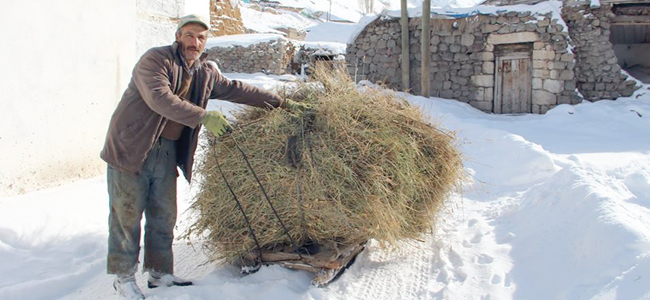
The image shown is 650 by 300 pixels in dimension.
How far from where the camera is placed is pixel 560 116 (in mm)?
9664

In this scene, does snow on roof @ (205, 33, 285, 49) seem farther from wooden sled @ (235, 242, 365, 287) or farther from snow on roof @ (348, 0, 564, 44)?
wooden sled @ (235, 242, 365, 287)

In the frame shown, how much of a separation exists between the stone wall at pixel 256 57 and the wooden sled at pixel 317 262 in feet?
51.2

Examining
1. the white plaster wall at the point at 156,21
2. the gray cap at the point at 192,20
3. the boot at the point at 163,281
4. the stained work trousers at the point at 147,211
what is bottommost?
the boot at the point at 163,281

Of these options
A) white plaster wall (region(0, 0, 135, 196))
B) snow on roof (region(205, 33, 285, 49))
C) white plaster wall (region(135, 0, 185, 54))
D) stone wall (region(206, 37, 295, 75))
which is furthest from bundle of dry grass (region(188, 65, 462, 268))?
snow on roof (region(205, 33, 285, 49))

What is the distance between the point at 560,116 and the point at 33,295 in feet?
31.2

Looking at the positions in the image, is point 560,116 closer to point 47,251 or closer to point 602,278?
point 602,278

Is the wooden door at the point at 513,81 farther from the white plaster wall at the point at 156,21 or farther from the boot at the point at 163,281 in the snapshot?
the boot at the point at 163,281

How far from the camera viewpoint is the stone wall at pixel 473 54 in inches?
419

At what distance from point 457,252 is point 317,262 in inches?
43.9

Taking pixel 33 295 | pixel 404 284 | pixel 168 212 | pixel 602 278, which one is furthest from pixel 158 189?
pixel 602 278

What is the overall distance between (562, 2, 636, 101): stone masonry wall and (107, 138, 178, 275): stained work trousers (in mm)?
Result: 10450

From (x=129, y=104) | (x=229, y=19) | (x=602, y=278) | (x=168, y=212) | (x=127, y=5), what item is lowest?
(x=602, y=278)

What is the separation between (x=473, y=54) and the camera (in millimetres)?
11617

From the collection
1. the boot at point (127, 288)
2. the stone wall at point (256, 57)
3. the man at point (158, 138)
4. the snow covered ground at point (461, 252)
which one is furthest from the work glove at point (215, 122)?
the stone wall at point (256, 57)
